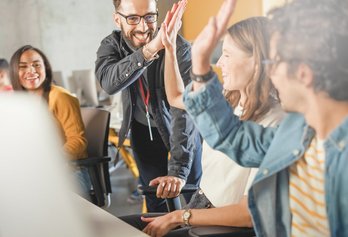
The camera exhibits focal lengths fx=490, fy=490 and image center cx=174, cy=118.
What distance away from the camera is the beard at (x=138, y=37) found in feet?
5.12

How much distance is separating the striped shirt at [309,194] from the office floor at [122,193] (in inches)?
30.0

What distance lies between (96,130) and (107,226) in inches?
28.5

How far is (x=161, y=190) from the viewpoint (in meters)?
1.67

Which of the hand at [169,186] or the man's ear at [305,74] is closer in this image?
the man's ear at [305,74]

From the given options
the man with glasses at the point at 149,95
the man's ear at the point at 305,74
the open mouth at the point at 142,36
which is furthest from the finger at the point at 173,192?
the man's ear at the point at 305,74

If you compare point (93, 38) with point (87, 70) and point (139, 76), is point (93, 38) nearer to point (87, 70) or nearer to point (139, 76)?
point (87, 70)

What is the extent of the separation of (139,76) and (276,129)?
0.57 meters

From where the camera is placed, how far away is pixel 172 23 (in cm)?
147

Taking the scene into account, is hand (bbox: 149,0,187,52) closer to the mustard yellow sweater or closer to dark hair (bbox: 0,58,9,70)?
the mustard yellow sweater

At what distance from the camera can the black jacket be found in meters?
1.56

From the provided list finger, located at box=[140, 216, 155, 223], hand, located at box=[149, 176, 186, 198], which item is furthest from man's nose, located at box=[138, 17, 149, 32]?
finger, located at box=[140, 216, 155, 223]

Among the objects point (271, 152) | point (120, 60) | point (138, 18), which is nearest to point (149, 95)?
point (120, 60)

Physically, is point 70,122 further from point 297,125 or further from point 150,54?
point 297,125

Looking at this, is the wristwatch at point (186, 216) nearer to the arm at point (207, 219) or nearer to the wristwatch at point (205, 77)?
the arm at point (207, 219)
